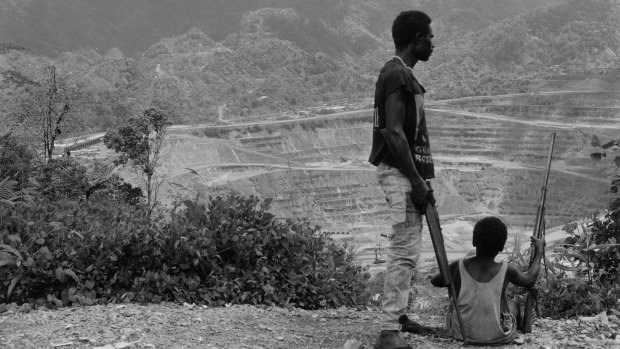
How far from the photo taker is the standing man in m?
3.35

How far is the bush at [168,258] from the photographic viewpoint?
13.5 feet

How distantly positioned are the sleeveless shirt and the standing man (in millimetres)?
369

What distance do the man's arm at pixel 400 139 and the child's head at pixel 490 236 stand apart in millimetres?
450

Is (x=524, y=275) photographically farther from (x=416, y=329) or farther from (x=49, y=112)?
(x=49, y=112)

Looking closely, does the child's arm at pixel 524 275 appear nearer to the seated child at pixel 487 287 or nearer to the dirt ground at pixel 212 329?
the seated child at pixel 487 287

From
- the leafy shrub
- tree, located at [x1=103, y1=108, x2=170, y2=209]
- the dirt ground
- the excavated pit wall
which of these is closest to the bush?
the dirt ground

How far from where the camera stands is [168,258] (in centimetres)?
436

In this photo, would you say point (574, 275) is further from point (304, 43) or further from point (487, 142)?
point (304, 43)

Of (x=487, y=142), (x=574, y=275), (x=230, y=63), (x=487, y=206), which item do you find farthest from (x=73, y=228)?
(x=230, y=63)

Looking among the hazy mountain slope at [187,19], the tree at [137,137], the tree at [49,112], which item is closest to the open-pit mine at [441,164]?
the tree at [137,137]

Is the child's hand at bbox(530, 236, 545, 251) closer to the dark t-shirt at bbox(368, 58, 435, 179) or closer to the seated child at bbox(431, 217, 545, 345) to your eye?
the seated child at bbox(431, 217, 545, 345)

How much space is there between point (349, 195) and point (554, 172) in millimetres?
15783

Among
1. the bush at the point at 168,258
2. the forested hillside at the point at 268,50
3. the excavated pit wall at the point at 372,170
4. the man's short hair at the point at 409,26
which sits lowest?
the excavated pit wall at the point at 372,170

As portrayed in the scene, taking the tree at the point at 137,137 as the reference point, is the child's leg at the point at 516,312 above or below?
below
